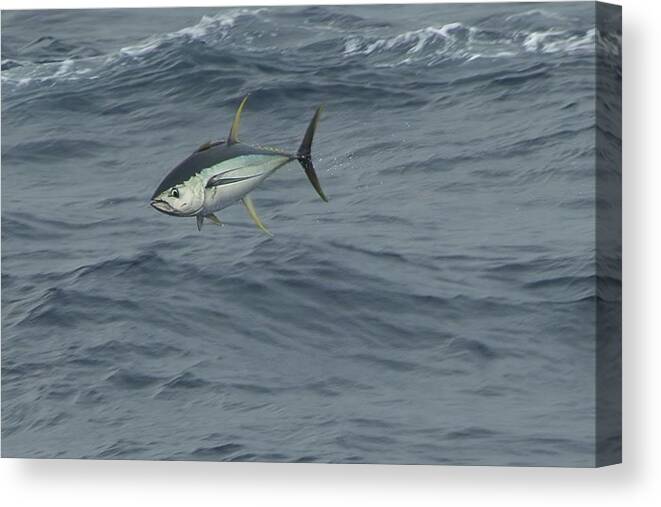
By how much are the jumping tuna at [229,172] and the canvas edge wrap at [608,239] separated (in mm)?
1601

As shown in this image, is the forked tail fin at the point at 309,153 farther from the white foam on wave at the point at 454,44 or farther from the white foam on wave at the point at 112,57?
the white foam on wave at the point at 112,57

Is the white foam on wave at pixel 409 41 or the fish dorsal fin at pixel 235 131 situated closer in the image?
the white foam on wave at pixel 409 41

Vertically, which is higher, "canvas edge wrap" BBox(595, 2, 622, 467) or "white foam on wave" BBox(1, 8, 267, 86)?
"white foam on wave" BBox(1, 8, 267, 86)

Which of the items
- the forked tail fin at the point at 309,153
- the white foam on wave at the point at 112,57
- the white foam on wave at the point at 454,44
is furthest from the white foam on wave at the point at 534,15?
the white foam on wave at the point at 112,57

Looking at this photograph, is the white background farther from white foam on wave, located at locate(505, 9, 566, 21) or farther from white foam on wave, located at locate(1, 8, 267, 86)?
white foam on wave, located at locate(1, 8, 267, 86)

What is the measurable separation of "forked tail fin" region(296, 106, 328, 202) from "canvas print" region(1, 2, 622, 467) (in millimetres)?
15

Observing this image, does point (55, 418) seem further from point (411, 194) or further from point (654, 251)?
point (654, 251)

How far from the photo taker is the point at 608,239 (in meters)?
10.3

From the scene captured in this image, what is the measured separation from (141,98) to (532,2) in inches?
91.8

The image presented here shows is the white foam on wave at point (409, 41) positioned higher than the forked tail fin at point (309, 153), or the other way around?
the white foam on wave at point (409, 41)

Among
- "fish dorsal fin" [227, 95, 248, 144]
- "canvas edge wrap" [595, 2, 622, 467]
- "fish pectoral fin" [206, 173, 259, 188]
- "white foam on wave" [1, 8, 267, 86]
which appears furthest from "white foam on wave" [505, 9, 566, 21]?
"fish pectoral fin" [206, 173, 259, 188]

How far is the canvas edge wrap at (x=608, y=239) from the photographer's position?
10.2 m

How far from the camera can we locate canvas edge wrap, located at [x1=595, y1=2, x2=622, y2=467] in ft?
33.4

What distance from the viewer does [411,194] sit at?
10.5 metres
